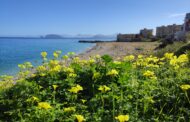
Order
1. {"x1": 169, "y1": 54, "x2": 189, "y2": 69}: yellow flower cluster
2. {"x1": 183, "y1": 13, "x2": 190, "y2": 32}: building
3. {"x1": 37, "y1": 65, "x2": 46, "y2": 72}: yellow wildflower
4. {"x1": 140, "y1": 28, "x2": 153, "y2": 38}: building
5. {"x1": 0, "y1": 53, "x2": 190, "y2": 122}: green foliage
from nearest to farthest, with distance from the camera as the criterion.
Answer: {"x1": 0, "y1": 53, "x2": 190, "y2": 122}: green foliage, {"x1": 169, "y1": 54, "x2": 189, "y2": 69}: yellow flower cluster, {"x1": 37, "y1": 65, "x2": 46, "y2": 72}: yellow wildflower, {"x1": 183, "y1": 13, "x2": 190, "y2": 32}: building, {"x1": 140, "y1": 28, "x2": 153, "y2": 38}: building

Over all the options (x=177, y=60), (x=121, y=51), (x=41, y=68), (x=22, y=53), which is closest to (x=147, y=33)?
(x=22, y=53)

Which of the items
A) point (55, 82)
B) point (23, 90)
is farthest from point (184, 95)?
point (23, 90)

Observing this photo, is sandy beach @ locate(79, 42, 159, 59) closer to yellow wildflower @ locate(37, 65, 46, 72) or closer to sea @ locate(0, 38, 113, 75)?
sea @ locate(0, 38, 113, 75)

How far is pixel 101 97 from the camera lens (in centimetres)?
466

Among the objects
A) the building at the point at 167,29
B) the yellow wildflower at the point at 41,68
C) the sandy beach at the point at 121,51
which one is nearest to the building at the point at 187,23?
the sandy beach at the point at 121,51

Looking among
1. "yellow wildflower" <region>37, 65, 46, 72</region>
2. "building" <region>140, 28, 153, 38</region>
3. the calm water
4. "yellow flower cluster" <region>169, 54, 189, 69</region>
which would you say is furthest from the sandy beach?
"building" <region>140, 28, 153, 38</region>

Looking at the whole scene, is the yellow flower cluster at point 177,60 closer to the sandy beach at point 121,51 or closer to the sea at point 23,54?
the sea at point 23,54

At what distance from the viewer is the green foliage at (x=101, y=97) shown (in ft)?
14.3

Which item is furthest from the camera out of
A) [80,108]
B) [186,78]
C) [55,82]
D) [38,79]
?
[38,79]

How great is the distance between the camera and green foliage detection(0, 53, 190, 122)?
172 inches

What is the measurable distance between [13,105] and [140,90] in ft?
6.84

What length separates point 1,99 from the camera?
566 cm

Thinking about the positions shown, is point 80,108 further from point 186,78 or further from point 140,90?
point 186,78

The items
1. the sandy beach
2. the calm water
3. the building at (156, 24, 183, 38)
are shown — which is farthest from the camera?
the building at (156, 24, 183, 38)
